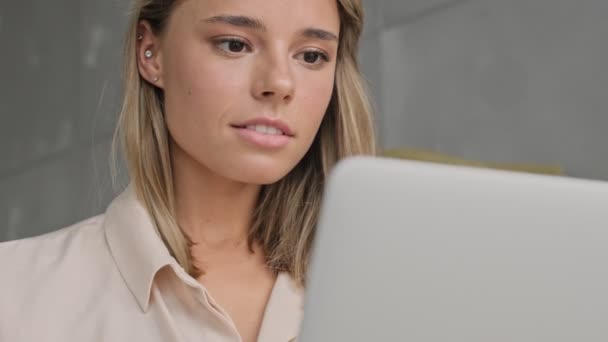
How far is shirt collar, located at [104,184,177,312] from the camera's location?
1478mm

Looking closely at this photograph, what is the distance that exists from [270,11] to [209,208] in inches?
13.1

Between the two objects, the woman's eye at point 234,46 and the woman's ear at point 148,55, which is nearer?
the woman's eye at point 234,46

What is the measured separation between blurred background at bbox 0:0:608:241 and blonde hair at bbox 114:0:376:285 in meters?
0.55

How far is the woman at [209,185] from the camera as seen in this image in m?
1.47

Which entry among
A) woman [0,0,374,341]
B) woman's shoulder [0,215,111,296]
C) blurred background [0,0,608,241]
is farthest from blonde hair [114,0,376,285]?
blurred background [0,0,608,241]

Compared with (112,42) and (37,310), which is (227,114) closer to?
(37,310)

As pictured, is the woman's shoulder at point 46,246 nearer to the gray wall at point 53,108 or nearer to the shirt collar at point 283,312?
the shirt collar at point 283,312

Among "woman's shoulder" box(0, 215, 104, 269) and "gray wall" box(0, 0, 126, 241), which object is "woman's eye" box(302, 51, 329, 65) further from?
"gray wall" box(0, 0, 126, 241)

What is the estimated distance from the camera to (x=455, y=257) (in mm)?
554

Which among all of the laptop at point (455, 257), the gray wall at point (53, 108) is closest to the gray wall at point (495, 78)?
the gray wall at point (53, 108)

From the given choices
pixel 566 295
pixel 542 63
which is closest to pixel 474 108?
pixel 542 63

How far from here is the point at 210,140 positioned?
149 cm

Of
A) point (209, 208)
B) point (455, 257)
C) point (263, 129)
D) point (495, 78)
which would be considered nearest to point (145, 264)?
point (209, 208)

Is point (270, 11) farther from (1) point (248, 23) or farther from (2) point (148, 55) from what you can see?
(2) point (148, 55)
